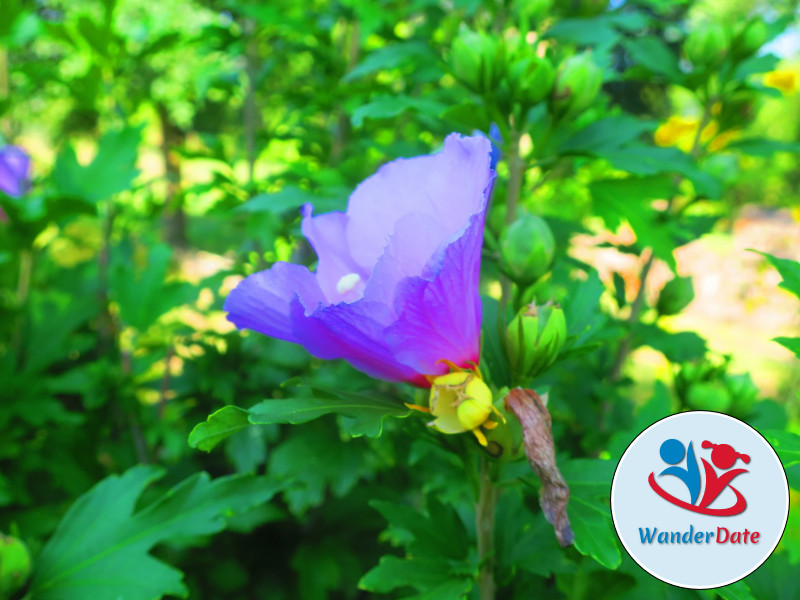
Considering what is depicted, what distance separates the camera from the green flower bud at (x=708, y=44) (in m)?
0.95

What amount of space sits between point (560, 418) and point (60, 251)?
11.7ft

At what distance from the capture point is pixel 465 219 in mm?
443

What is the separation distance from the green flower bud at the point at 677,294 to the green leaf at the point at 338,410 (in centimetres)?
65

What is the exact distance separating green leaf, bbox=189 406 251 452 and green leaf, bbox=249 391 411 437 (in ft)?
0.04

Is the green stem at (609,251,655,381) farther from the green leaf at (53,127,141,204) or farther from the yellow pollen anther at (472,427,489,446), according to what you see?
the green leaf at (53,127,141,204)

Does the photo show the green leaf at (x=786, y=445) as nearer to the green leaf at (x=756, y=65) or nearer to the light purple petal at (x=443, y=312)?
the light purple petal at (x=443, y=312)

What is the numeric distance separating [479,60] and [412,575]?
548 mm

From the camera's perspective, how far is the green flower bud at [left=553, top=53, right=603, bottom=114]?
671 millimetres

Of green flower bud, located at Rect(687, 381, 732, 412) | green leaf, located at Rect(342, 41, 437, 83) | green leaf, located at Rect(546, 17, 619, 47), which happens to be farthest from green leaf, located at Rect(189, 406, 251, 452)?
green leaf, located at Rect(546, 17, 619, 47)

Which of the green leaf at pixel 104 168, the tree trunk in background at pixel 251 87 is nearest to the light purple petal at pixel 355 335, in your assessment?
the green leaf at pixel 104 168

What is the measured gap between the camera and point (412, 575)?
57 cm

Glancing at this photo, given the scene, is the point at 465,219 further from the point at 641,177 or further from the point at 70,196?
the point at 70,196

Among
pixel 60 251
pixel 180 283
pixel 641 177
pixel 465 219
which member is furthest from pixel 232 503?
pixel 60 251

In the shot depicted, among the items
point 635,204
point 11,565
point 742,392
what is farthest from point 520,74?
point 11,565
